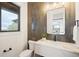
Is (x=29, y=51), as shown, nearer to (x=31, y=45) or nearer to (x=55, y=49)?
(x=31, y=45)

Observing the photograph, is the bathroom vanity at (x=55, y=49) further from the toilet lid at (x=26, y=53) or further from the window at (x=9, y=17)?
the window at (x=9, y=17)

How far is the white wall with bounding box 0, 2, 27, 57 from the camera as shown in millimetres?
1397

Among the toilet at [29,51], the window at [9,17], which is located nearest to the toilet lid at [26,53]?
the toilet at [29,51]

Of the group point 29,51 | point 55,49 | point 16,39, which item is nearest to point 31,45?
point 29,51

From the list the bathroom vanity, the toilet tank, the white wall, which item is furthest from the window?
the bathroom vanity

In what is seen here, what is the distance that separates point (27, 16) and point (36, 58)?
59cm

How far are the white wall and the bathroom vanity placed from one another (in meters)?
0.21

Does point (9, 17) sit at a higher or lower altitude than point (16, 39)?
higher

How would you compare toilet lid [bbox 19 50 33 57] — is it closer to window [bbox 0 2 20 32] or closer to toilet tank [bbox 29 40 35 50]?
toilet tank [bbox 29 40 35 50]

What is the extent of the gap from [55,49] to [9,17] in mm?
735

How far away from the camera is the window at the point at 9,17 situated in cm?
139

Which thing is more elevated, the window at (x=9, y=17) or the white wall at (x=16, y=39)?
the window at (x=9, y=17)

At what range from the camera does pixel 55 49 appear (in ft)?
4.63

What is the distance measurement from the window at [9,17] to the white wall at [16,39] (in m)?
0.05
